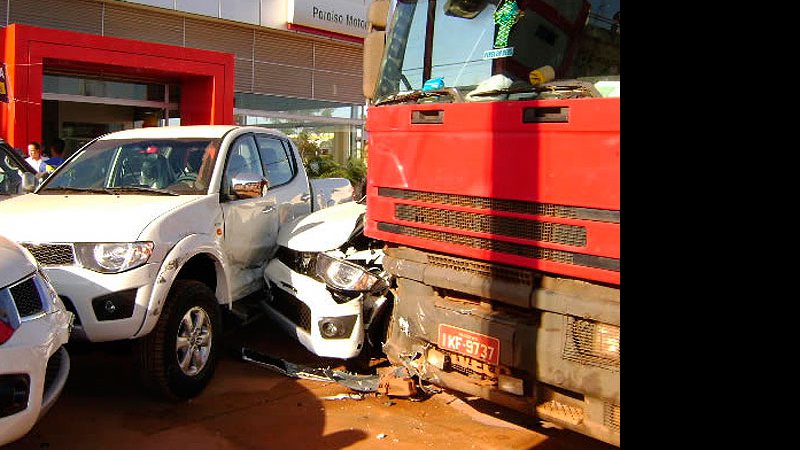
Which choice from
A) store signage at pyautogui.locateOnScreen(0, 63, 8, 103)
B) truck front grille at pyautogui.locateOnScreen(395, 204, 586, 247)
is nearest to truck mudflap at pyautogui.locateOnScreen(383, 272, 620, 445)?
truck front grille at pyautogui.locateOnScreen(395, 204, 586, 247)

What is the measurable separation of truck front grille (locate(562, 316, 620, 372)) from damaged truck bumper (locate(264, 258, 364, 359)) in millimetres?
1987

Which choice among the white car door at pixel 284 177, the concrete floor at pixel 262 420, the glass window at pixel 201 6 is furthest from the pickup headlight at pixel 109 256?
the glass window at pixel 201 6

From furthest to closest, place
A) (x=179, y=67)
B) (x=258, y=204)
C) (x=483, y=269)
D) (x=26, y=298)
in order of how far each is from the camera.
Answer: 1. (x=179, y=67)
2. (x=258, y=204)
3. (x=483, y=269)
4. (x=26, y=298)

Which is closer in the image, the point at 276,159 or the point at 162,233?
the point at 162,233

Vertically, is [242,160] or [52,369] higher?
[242,160]

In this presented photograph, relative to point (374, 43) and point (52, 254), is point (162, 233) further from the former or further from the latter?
point (374, 43)

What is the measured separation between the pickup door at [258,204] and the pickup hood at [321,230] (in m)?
0.22

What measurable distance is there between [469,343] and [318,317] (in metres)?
1.67

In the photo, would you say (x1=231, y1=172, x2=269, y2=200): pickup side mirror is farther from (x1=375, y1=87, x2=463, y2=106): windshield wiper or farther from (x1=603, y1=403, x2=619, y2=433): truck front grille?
(x1=603, y1=403, x2=619, y2=433): truck front grille

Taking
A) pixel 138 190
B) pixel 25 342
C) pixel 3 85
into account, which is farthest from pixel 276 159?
pixel 3 85

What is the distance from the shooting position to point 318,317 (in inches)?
207
